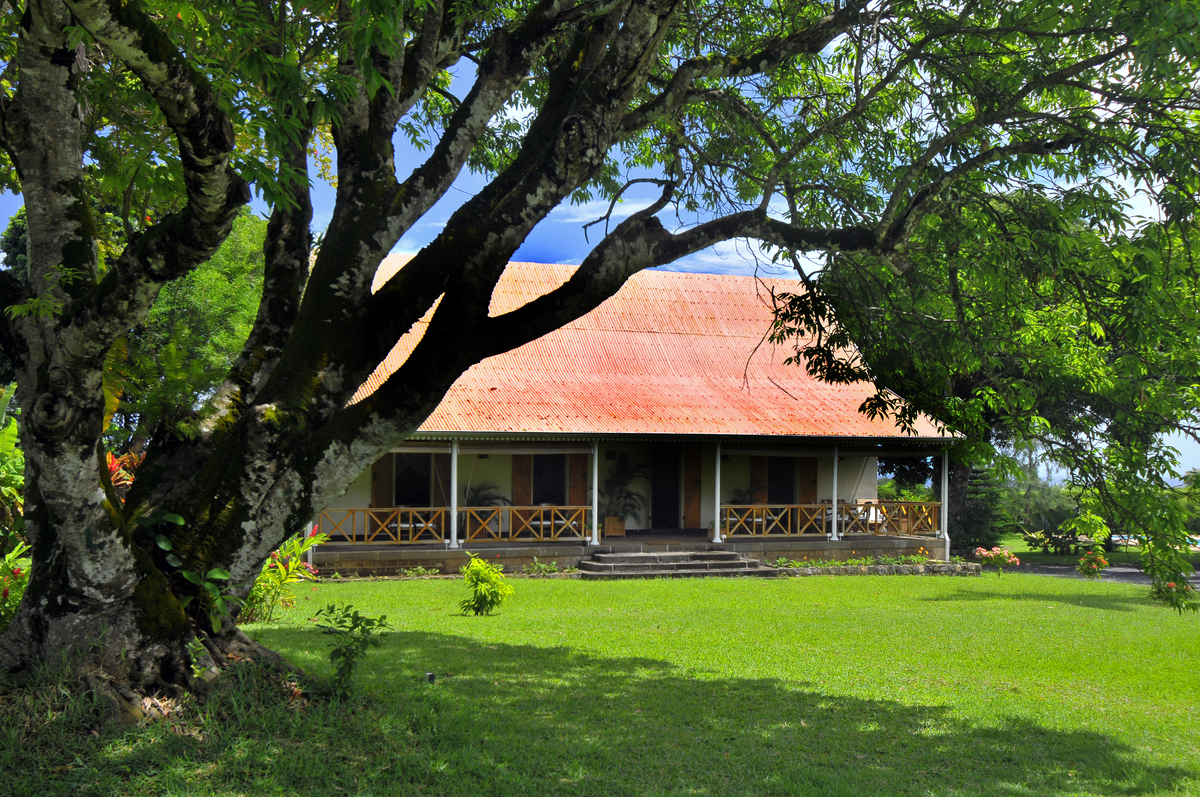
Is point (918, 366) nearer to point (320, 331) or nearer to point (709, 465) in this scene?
point (320, 331)

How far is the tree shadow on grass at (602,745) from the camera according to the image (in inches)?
175

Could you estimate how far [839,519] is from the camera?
21969mm

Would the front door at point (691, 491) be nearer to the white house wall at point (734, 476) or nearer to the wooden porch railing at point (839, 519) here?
the white house wall at point (734, 476)

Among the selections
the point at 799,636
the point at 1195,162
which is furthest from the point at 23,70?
the point at 799,636

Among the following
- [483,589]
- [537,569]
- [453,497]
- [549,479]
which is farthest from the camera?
[549,479]

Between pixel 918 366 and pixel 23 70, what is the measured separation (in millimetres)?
6711

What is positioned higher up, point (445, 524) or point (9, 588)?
point (9, 588)

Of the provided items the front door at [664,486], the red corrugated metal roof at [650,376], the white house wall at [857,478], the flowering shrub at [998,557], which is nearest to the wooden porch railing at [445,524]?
the front door at [664,486]

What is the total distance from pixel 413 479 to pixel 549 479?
315 centimetres

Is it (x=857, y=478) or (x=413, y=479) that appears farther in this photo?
(x=857, y=478)

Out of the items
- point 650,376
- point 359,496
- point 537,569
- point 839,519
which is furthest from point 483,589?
point 839,519

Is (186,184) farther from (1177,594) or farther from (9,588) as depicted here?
(1177,594)

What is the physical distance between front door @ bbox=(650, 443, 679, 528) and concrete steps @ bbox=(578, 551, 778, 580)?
3160 millimetres

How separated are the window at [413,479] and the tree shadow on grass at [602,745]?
37.9ft
